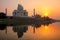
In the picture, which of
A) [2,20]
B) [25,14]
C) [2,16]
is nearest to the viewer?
[2,20]

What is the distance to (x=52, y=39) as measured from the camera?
17656 millimetres

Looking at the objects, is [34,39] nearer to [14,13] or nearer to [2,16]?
[2,16]

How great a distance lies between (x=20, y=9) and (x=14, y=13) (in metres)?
4.99

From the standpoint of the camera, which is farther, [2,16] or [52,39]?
[2,16]

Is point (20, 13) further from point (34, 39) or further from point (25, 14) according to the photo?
point (34, 39)

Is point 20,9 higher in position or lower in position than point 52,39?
higher

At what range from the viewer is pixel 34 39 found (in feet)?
58.3

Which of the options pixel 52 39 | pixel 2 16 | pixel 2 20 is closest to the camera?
pixel 52 39

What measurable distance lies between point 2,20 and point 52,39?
4906cm

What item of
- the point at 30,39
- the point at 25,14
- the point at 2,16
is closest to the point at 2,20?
the point at 2,16

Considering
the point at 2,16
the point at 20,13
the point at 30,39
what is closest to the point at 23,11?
the point at 20,13

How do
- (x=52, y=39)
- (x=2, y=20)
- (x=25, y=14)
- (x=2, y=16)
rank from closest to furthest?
1. (x=52, y=39)
2. (x=2, y=20)
3. (x=2, y=16)
4. (x=25, y=14)

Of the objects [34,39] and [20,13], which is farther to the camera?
[20,13]

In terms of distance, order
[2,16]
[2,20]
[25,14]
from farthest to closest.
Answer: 1. [25,14]
2. [2,16]
3. [2,20]
